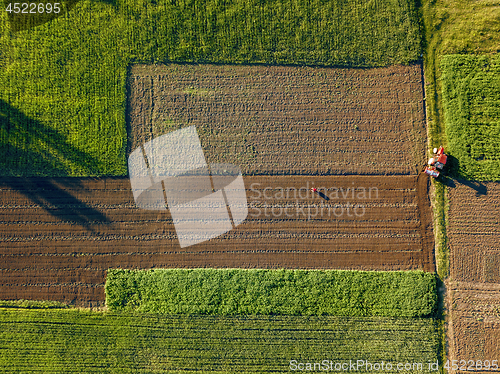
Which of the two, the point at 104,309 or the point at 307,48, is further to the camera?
the point at 307,48

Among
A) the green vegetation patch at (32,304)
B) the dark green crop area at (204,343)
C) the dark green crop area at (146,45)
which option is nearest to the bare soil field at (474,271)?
the dark green crop area at (204,343)

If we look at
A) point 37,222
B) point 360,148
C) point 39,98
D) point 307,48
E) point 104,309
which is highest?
point 307,48

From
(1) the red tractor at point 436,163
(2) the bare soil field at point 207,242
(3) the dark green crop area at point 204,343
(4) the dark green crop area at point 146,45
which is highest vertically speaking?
(4) the dark green crop area at point 146,45

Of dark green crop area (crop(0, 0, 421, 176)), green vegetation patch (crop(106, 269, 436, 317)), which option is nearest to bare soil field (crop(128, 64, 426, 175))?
dark green crop area (crop(0, 0, 421, 176))

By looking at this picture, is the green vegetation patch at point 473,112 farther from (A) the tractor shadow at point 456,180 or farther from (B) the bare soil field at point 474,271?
(B) the bare soil field at point 474,271

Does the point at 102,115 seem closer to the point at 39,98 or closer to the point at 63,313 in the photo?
the point at 39,98

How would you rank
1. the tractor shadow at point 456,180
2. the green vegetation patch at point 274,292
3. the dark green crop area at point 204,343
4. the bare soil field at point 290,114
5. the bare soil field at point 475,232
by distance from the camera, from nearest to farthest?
1. the dark green crop area at point 204,343
2. the green vegetation patch at point 274,292
3. the bare soil field at point 475,232
4. the tractor shadow at point 456,180
5. the bare soil field at point 290,114

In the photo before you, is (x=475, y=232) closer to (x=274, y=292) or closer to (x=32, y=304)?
(x=274, y=292)

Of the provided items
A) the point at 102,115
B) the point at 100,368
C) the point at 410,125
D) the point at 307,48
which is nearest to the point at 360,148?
the point at 410,125
